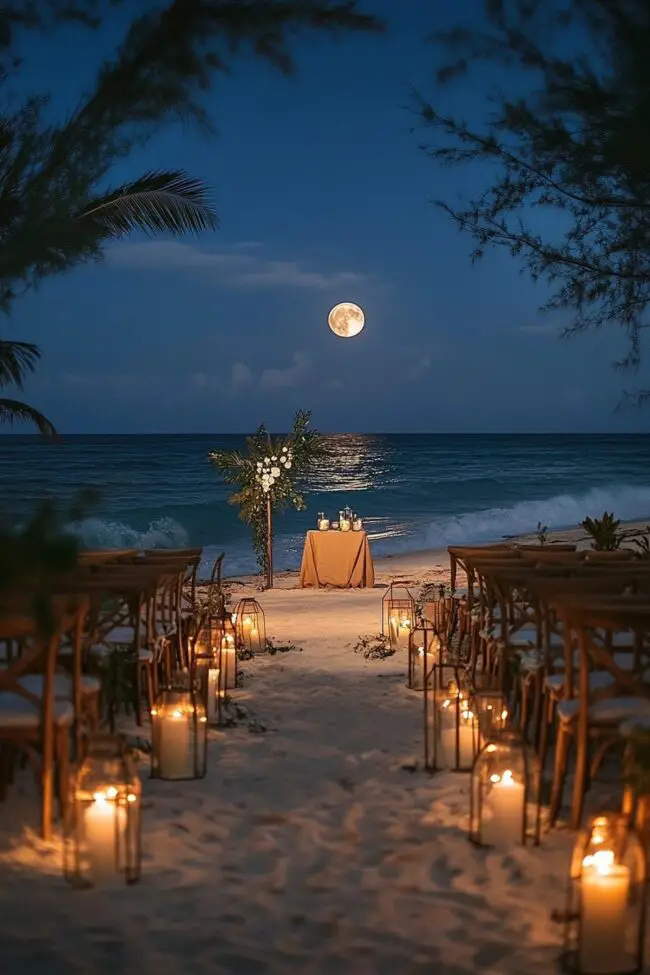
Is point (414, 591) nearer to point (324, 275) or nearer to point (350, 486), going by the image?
point (350, 486)

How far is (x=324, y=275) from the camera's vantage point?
37344 millimetres

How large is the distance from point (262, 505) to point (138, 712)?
6386 millimetres

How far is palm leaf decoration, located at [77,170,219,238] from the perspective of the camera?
29.1ft

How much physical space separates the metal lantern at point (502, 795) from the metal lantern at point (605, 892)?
672 mm

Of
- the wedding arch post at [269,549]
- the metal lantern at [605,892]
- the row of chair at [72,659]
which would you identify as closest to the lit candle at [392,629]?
the row of chair at [72,659]

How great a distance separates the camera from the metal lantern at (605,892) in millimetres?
2352

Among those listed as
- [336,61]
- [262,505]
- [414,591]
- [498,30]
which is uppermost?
[498,30]

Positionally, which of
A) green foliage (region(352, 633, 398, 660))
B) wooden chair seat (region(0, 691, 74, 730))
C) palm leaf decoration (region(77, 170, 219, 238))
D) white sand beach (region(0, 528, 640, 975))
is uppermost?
palm leaf decoration (region(77, 170, 219, 238))

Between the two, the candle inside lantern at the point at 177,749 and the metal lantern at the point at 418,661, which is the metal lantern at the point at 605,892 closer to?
the candle inside lantern at the point at 177,749

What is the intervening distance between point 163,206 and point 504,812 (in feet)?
24.0

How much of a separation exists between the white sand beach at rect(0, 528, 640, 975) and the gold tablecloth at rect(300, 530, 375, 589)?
19.4 feet

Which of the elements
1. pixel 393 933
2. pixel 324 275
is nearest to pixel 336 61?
pixel 393 933

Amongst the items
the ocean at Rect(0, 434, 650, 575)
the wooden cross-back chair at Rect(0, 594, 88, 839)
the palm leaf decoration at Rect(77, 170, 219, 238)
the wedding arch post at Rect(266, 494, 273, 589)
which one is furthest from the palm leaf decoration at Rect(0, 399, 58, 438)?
the wooden cross-back chair at Rect(0, 594, 88, 839)

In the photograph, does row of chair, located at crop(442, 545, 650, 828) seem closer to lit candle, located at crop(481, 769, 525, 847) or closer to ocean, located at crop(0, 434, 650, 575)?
lit candle, located at crop(481, 769, 525, 847)
